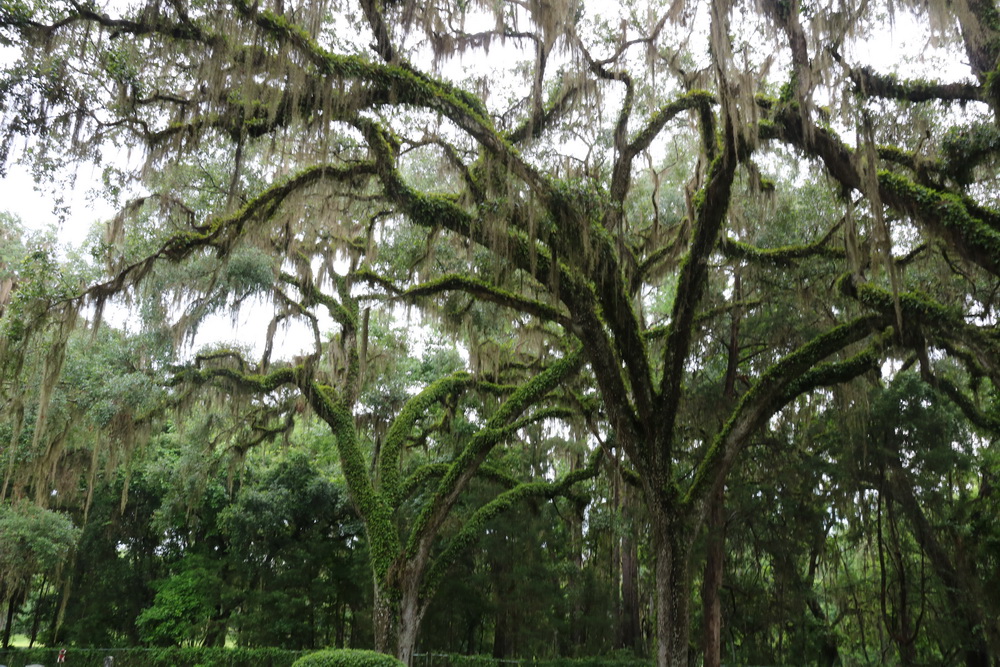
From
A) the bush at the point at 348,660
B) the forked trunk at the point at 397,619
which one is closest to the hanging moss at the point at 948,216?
the bush at the point at 348,660

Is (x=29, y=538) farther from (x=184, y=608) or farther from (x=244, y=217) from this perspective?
(x=244, y=217)

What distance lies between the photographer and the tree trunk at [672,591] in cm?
789

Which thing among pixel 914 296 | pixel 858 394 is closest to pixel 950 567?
pixel 858 394

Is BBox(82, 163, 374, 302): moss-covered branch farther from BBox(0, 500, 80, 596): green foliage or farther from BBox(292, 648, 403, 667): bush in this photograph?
BBox(0, 500, 80, 596): green foliage

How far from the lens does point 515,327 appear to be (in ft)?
42.7

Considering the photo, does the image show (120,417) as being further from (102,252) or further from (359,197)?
(359,197)

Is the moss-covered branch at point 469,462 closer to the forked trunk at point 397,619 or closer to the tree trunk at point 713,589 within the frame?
the forked trunk at point 397,619

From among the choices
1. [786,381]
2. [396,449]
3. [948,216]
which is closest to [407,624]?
[396,449]

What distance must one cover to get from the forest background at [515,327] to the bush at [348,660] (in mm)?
2911

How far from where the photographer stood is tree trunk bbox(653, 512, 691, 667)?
7.89 m

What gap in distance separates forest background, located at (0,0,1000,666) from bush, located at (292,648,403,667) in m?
2.91

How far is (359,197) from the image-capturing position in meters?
9.63

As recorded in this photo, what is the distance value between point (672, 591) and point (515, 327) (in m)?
6.09

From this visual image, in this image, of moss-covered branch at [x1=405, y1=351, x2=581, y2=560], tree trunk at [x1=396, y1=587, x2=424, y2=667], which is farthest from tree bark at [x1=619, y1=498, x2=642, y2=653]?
tree trunk at [x1=396, y1=587, x2=424, y2=667]
